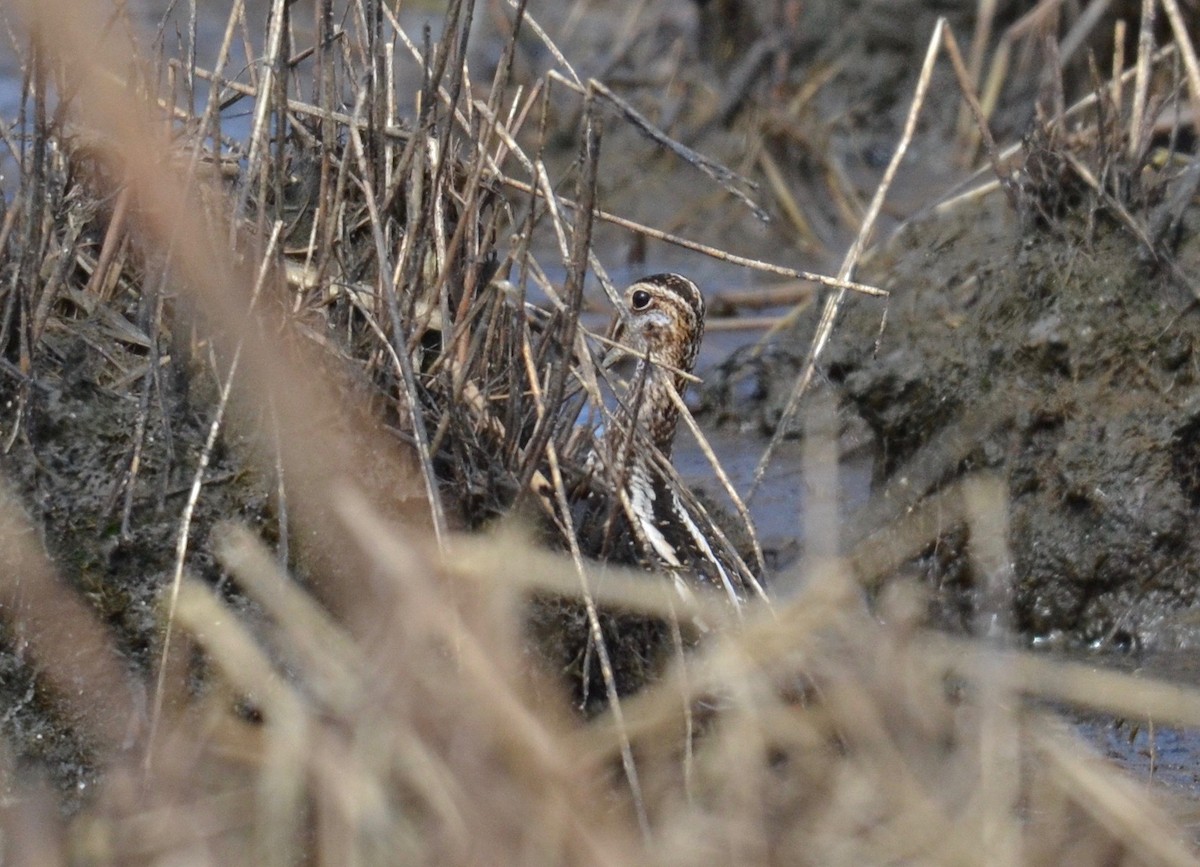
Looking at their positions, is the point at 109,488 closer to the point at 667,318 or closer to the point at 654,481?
the point at 654,481

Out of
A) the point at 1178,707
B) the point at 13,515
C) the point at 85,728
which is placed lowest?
the point at 85,728

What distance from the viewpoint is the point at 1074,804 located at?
2.79 meters

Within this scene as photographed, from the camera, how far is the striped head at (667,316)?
5.09 metres

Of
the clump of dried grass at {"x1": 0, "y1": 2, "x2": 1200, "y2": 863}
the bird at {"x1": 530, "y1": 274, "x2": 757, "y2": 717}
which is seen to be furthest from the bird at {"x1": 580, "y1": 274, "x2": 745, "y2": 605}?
the clump of dried grass at {"x1": 0, "y1": 2, "x2": 1200, "y2": 863}

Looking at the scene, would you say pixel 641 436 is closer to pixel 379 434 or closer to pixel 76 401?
pixel 379 434

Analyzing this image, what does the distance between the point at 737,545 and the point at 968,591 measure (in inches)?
26.9

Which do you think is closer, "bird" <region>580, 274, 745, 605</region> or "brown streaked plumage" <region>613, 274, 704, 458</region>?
"bird" <region>580, 274, 745, 605</region>

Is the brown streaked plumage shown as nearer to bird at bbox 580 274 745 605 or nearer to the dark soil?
bird at bbox 580 274 745 605

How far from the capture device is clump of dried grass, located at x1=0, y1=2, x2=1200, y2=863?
84.6 inches

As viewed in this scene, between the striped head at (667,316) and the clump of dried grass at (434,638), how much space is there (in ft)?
2.52

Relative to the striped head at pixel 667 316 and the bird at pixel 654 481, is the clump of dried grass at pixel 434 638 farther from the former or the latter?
the striped head at pixel 667 316

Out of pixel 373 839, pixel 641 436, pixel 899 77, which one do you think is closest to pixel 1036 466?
pixel 641 436

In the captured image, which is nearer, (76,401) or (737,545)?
(76,401)

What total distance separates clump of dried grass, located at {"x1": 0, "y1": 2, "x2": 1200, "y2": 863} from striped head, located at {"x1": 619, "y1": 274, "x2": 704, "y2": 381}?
77 centimetres
